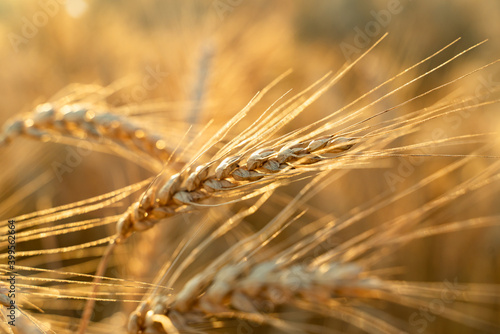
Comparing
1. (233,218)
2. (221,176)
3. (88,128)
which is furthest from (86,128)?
(221,176)

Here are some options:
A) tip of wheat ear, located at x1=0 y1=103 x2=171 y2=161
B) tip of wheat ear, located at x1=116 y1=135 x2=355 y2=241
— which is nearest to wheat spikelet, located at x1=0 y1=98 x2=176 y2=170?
tip of wheat ear, located at x1=0 y1=103 x2=171 y2=161

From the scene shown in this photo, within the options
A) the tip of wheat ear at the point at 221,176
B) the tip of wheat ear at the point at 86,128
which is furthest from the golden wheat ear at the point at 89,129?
the tip of wheat ear at the point at 221,176

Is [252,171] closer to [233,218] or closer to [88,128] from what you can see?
[233,218]

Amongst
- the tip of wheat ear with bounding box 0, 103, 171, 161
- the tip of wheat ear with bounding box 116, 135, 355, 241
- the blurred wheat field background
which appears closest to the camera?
the tip of wheat ear with bounding box 116, 135, 355, 241

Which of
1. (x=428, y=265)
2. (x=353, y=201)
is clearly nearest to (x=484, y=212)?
(x=428, y=265)

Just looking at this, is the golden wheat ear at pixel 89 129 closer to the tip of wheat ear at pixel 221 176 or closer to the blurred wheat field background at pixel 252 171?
the blurred wheat field background at pixel 252 171

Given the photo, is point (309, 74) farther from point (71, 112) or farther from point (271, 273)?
point (271, 273)

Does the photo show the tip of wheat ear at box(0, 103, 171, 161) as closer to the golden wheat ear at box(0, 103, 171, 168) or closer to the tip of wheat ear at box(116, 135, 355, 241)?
the golden wheat ear at box(0, 103, 171, 168)

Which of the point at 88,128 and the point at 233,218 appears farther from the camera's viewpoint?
the point at 88,128
